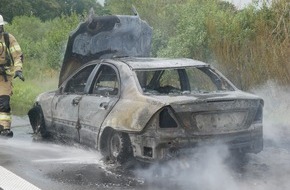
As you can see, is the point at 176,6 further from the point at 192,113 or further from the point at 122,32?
the point at 192,113

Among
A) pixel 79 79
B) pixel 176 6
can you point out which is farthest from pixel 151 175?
pixel 176 6

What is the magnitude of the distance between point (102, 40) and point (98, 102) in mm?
2342

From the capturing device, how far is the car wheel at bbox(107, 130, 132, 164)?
6.43 meters

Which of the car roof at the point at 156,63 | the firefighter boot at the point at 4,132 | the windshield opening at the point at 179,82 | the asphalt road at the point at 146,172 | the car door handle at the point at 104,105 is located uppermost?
the car roof at the point at 156,63

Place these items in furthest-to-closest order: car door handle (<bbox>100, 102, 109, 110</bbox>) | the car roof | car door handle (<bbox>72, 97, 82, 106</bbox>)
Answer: car door handle (<bbox>72, 97, 82, 106</bbox>) < the car roof < car door handle (<bbox>100, 102, 109, 110</bbox>)

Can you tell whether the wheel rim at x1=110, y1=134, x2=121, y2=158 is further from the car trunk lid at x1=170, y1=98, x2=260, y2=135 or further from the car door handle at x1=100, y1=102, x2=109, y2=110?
the car trunk lid at x1=170, y1=98, x2=260, y2=135

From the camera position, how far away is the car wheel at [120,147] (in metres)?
6.43

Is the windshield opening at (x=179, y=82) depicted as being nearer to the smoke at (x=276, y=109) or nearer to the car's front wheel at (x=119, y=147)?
the car's front wheel at (x=119, y=147)

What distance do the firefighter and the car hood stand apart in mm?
831

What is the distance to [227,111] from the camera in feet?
20.6

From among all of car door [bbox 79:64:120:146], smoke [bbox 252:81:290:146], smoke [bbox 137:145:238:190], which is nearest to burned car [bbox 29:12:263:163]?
car door [bbox 79:64:120:146]

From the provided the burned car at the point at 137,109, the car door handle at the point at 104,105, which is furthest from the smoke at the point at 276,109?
the car door handle at the point at 104,105

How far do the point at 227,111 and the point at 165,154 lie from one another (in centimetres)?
93

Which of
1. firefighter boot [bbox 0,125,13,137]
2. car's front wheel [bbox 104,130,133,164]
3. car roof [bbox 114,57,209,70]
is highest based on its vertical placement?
car roof [bbox 114,57,209,70]
